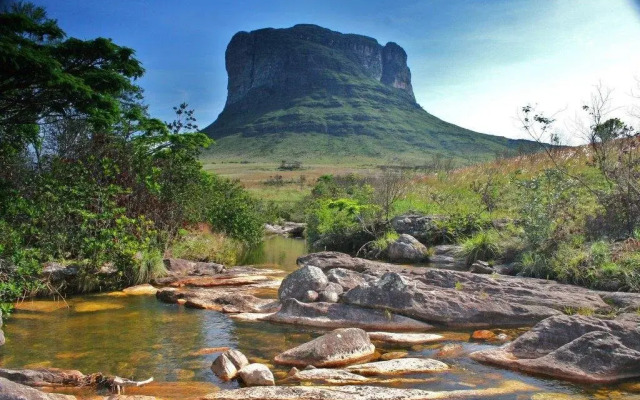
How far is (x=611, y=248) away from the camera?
1308 centimetres

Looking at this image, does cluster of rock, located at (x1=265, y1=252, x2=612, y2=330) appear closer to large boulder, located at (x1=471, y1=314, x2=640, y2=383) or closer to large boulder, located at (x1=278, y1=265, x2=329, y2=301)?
large boulder, located at (x1=278, y1=265, x2=329, y2=301)

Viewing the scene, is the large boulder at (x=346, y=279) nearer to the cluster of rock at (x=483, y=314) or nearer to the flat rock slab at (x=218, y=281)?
the cluster of rock at (x=483, y=314)

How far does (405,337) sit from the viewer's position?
8.47 meters

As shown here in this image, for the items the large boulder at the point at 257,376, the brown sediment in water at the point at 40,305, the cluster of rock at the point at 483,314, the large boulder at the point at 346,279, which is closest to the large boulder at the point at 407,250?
the cluster of rock at the point at 483,314

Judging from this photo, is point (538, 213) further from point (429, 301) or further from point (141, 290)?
point (141, 290)

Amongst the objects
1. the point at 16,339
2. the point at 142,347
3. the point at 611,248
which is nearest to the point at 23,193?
the point at 16,339

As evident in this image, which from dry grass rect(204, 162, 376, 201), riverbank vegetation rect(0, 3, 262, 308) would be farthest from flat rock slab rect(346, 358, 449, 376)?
dry grass rect(204, 162, 376, 201)

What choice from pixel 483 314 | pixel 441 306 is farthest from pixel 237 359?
pixel 483 314

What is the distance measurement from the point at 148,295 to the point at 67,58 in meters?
5.80

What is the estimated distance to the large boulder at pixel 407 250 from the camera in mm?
18422

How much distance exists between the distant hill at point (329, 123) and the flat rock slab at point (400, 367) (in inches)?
3854

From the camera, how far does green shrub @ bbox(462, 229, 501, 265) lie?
54.6 ft

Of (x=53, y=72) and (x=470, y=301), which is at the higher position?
(x=53, y=72)

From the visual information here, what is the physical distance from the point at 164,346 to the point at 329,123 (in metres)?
146
